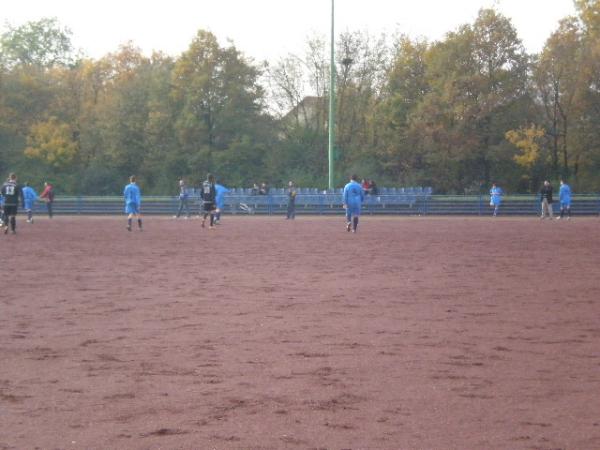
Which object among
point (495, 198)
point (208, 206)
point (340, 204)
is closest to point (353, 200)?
point (208, 206)

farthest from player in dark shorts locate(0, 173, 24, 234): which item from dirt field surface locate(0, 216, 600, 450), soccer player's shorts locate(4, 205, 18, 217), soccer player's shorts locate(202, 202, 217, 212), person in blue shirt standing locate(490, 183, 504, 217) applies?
person in blue shirt standing locate(490, 183, 504, 217)

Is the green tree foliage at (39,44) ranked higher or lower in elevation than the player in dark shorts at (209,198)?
higher

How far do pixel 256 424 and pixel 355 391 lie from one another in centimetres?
110

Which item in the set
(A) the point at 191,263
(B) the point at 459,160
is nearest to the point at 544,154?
(B) the point at 459,160

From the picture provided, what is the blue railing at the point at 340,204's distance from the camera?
2012 inches

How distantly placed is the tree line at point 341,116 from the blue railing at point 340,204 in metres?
5.49

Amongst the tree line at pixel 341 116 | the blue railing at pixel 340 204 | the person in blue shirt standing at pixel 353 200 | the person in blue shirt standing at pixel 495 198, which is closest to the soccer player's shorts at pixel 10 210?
the person in blue shirt standing at pixel 353 200

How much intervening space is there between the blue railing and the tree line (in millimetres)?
5486

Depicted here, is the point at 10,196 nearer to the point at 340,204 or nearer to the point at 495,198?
the point at 340,204

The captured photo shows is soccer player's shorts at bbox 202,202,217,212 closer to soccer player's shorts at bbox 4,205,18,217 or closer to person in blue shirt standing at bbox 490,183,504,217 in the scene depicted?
soccer player's shorts at bbox 4,205,18,217

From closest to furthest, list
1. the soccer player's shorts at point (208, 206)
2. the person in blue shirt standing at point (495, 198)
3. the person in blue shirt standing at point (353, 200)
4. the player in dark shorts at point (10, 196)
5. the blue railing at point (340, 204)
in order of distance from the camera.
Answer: the player in dark shorts at point (10, 196), the person in blue shirt standing at point (353, 200), the soccer player's shorts at point (208, 206), the person in blue shirt standing at point (495, 198), the blue railing at point (340, 204)

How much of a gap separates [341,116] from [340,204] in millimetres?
15377

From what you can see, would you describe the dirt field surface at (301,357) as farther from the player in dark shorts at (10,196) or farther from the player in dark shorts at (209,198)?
→ the player in dark shorts at (209,198)

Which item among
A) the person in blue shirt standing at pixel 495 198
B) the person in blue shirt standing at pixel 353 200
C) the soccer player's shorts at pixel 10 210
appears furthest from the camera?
the person in blue shirt standing at pixel 495 198
